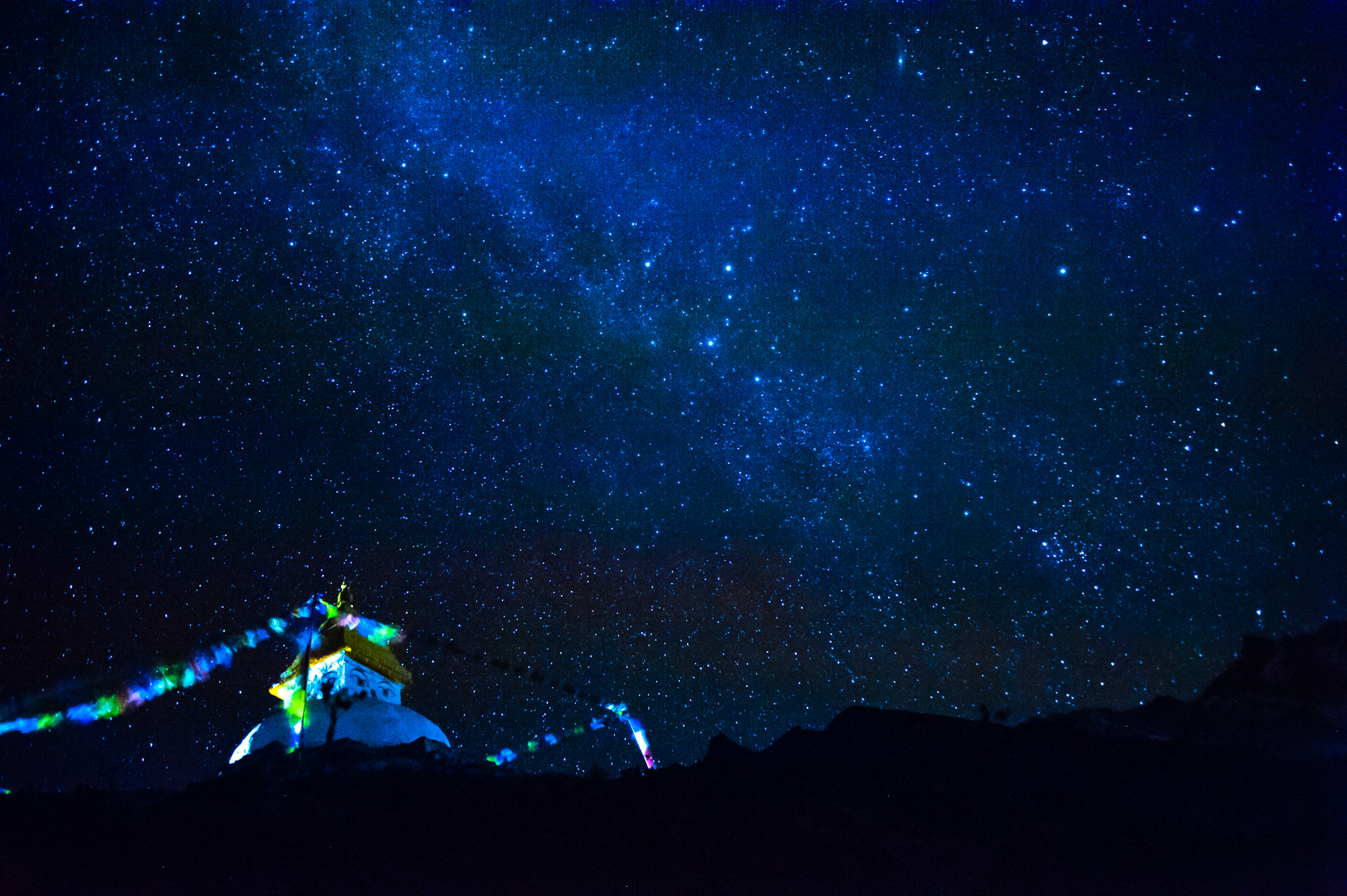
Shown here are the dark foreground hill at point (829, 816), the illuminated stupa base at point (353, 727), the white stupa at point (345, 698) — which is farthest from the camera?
the white stupa at point (345, 698)

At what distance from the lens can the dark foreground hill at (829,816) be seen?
19.7 metres

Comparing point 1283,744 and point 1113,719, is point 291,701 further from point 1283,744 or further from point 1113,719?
point 1283,744

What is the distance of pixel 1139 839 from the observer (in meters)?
20.6

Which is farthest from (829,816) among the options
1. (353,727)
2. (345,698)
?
(345,698)

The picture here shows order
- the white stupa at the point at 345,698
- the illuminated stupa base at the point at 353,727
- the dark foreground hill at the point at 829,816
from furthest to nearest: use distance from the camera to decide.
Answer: the white stupa at the point at 345,698 → the illuminated stupa base at the point at 353,727 → the dark foreground hill at the point at 829,816

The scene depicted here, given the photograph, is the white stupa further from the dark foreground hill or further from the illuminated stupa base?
the dark foreground hill

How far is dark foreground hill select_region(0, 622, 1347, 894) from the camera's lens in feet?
64.6

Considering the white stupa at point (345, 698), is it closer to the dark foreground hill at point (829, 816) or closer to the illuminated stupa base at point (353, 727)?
the illuminated stupa base at point (353, 727)

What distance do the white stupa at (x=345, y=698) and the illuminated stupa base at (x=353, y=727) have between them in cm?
3

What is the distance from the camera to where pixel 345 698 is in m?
37.2

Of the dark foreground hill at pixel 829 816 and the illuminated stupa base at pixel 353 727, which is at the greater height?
the illuminated stupa base at pixel 353 727

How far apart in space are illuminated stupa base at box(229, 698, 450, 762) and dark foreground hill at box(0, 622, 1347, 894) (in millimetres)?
9549

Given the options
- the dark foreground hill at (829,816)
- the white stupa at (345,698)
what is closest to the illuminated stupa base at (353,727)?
the white stupa at (345,698)

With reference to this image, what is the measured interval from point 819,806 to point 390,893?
376 inches
